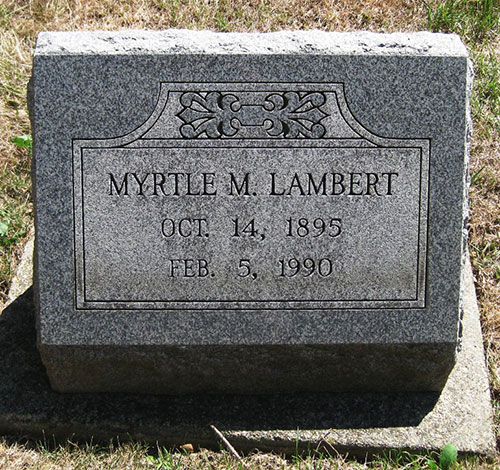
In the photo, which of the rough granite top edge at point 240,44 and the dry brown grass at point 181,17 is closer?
the rough granite top edge at point 240,44

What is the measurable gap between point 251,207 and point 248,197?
0.14 feet

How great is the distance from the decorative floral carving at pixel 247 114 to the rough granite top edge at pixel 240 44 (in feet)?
0.57

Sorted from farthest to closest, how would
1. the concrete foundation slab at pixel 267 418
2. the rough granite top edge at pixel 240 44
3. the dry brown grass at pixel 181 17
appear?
1. the dry brown grass at pixel 181 17
2. the concrete foundation slab at pixel 267 418
3. the rough granite top edge at pixel 240 44

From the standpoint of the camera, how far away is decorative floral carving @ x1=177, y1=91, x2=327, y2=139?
125 inches

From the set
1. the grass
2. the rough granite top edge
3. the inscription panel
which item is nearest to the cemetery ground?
the grass

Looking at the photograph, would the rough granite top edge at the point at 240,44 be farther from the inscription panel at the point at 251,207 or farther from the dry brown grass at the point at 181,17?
the dry brown grass at the point at 181,17

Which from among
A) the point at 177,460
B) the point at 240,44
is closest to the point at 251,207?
the point at 240,44

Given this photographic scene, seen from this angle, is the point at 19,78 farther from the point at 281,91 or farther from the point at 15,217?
the point at 281,91

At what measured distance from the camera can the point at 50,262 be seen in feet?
10.6

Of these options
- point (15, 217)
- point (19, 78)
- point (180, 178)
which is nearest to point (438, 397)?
point (180, 178)

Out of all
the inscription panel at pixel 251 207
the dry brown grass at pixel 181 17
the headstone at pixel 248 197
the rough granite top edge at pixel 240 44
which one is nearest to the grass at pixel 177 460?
the headstone at pixel 248 197

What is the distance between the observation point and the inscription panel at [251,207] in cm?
319

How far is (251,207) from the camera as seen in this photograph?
10.6 feet

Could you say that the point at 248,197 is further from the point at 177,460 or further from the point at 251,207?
the point at 177,460
